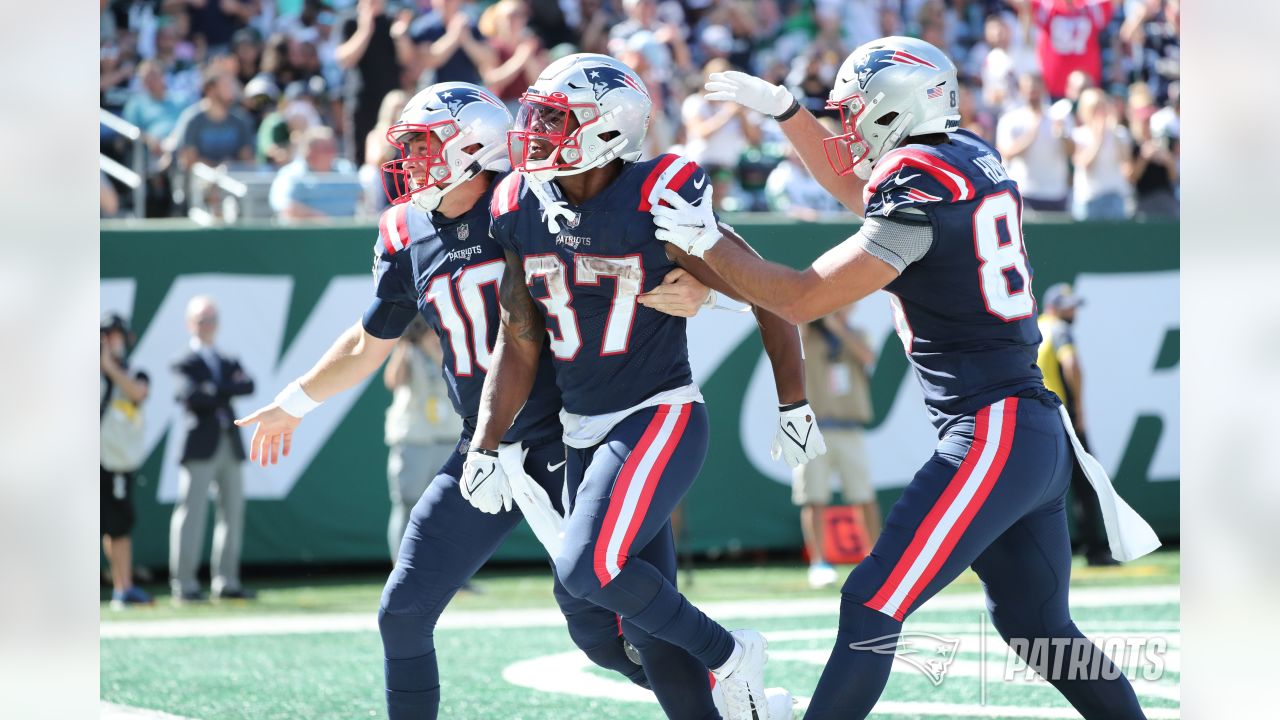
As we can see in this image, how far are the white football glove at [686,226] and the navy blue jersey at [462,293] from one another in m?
0.63

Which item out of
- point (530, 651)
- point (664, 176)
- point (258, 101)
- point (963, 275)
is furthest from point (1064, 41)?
point (963, 275)

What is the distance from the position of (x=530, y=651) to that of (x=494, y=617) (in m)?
1.16

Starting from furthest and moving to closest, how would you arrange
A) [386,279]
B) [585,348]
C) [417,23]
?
[417,23] → [386,279] → [585,348]

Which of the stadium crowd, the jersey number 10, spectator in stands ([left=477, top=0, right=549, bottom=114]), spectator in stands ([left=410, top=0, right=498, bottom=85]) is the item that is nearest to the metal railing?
the stadium crowd

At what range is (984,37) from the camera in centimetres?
1412

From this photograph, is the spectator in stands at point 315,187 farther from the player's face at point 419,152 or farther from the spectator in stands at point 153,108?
the player's face at point 419,152

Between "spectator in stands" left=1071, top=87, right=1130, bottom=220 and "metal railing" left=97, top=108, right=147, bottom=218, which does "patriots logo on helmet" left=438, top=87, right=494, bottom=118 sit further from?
"spectator in stands" left=1071, top=87, right=1130, bottom=220

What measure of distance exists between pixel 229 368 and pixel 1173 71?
8.74 m

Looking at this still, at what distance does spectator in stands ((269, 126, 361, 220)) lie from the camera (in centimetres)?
995

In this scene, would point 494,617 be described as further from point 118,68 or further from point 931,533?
point 118,68

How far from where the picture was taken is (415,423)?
8.88 m

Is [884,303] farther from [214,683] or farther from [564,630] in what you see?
[214,683]

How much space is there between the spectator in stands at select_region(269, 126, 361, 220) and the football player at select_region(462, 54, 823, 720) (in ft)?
19.9
